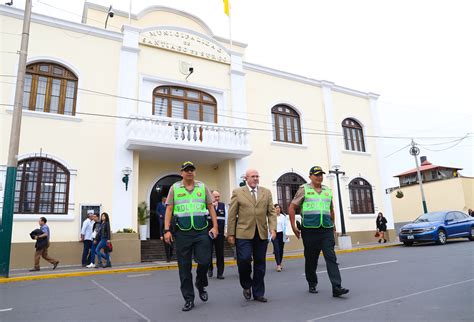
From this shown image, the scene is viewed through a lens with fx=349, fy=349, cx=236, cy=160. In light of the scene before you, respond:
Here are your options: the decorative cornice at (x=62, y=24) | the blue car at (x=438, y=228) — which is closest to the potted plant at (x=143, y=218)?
the decorative cornice at (x=62, y=24)

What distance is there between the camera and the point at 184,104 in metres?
15.4

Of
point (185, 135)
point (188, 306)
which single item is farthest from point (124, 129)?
point (188, 306)

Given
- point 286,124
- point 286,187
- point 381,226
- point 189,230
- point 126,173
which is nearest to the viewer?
point 189,230

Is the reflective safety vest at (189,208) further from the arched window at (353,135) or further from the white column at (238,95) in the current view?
the arched window at (353,135)

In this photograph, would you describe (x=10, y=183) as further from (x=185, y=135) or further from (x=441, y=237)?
(x=441, y=237)

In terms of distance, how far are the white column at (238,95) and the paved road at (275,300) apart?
370 inches

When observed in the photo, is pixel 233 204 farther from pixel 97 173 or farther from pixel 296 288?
pixel 97 173

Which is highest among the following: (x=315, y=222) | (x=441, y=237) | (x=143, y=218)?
(x=143, y=218)

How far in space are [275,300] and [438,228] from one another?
12.5 m

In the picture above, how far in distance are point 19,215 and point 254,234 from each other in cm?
944

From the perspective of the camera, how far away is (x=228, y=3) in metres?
17.7

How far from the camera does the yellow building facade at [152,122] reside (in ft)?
39.5

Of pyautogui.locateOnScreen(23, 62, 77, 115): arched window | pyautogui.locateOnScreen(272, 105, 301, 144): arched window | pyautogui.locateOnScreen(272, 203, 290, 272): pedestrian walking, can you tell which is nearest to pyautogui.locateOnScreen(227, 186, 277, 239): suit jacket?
pyautogui.locateOnScreen(272, 203, 290, 272): pedestrian walking

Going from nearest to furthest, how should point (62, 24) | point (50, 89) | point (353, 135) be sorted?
point (50, 89), point (62, 24), point (353, 135)
